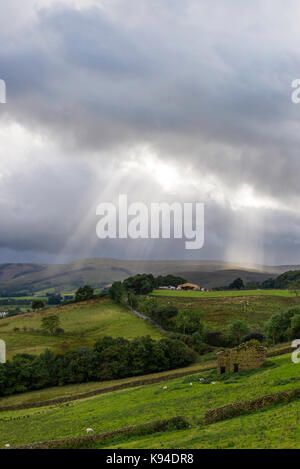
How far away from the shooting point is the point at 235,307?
143 m

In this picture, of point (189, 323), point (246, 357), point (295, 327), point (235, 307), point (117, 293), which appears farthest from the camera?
point (117, 293)

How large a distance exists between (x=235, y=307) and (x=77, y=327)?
57128 mm

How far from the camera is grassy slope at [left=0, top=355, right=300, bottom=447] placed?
33.8 m

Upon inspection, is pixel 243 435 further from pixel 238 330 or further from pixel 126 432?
pixel 238 330

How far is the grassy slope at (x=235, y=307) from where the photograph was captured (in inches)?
4938

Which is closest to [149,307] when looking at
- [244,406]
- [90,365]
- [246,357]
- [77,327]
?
[77,327]

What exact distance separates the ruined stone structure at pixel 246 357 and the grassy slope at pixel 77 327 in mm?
53366

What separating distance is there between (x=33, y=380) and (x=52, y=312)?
6815 centimetres

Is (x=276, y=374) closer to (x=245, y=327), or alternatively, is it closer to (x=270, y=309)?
(x=245, y=327)

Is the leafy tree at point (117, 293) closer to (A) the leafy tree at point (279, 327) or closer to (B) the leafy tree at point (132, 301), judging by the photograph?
(B) the leafy tree at point (132, 301)

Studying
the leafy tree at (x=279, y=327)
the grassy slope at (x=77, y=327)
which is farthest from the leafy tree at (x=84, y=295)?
the leafy tree at (x=279, y=327)

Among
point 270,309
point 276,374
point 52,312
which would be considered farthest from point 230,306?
point 276,374

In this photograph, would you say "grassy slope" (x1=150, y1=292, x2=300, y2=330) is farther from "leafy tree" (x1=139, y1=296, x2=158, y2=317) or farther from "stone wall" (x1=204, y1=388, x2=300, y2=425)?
"stone wall" (x1=204, y1=388, x2=300, y2=425)

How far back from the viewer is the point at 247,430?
2164cm
